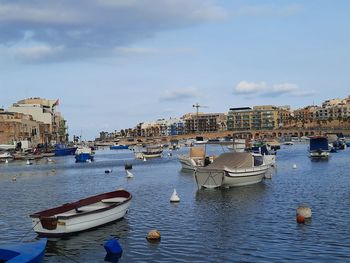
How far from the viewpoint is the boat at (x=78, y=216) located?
29484 millimetres

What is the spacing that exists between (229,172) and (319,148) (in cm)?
6451

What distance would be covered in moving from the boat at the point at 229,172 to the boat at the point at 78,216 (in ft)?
50.8

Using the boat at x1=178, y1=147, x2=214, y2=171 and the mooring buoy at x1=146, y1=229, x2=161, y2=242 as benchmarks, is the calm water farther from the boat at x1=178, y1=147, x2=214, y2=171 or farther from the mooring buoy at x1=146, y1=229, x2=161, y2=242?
the boat at x1=178, y1=147, x2=214, y2=171

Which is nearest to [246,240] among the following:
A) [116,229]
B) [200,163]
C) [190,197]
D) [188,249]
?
[188,249]

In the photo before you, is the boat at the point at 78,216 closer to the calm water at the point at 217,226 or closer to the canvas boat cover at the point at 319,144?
the calm water at the point at 217,226

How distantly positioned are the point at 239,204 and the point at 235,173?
10633 millimetres

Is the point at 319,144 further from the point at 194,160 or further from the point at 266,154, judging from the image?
the point at 194,160

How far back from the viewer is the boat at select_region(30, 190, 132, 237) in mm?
29484

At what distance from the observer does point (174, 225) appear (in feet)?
108

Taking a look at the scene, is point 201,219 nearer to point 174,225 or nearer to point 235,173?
point 174,225

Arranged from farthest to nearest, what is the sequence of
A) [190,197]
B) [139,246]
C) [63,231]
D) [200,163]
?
[200,163] < [190,197] < [63,231] < [139,246]

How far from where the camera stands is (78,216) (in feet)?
99.3

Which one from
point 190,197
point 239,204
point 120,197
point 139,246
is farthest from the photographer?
point 190,197

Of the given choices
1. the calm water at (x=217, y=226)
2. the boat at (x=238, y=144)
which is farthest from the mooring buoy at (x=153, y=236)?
the boat at (x=238, y=144)
